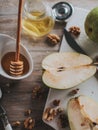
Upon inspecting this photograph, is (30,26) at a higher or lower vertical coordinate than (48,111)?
higher

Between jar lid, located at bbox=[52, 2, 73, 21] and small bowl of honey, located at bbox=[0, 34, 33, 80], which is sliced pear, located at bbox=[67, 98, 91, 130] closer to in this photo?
small bowl of honey, located at bbox=[0, 34, 33, 80]

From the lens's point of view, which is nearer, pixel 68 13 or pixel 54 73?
pixel 54 73

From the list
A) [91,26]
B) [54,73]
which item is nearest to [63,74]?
[54,73]

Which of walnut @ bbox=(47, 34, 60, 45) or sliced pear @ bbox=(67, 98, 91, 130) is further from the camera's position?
walnut @ bbox=(47, 34, 60, 45)

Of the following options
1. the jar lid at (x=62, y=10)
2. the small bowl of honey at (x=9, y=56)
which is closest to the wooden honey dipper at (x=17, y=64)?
the small bowl of honey at (x=9, y=56)

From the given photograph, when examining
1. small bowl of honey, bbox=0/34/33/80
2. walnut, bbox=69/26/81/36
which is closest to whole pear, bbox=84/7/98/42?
walnut, bbox=69/26/81/36

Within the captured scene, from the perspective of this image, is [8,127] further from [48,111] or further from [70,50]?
[70,50]
